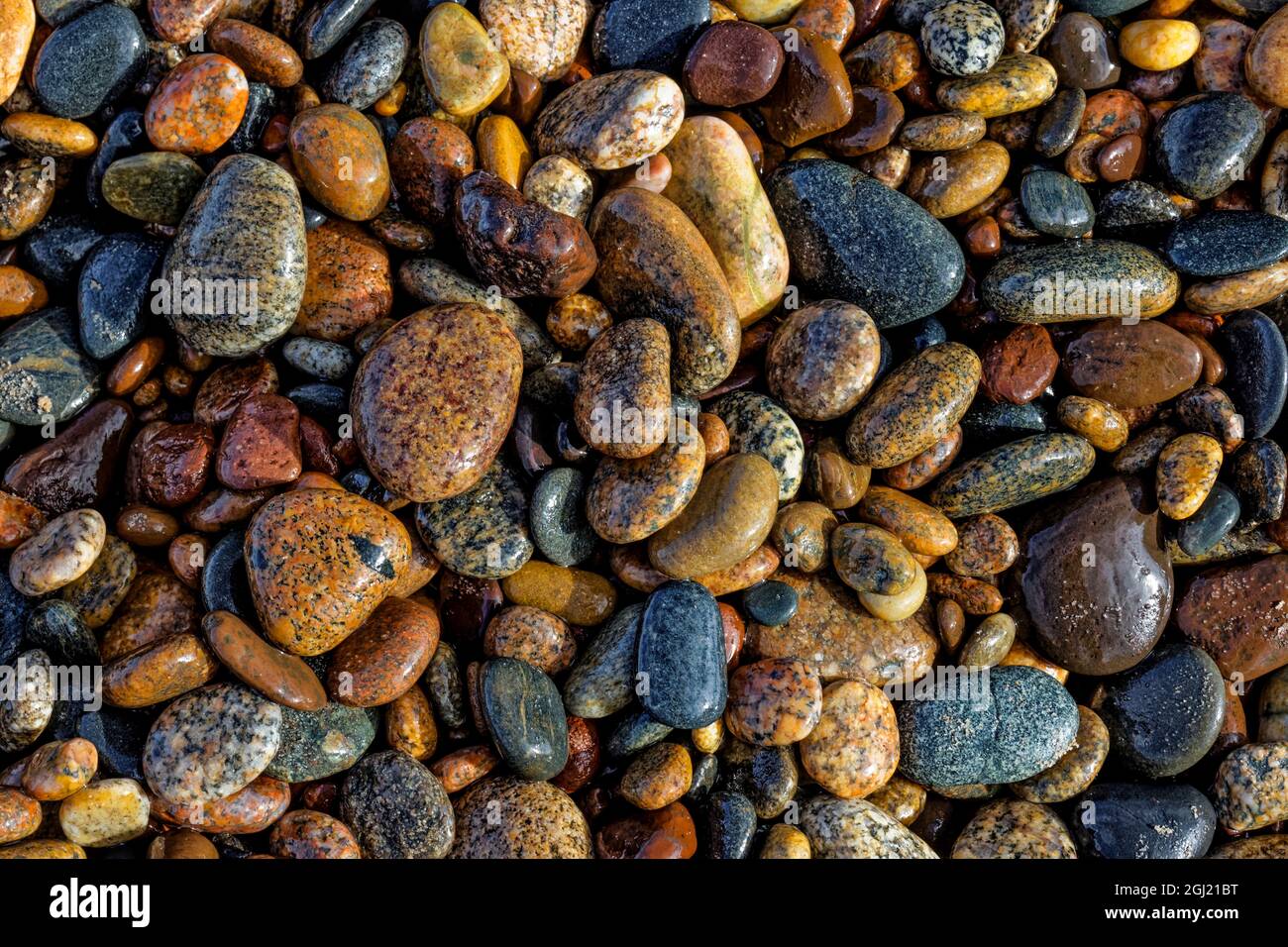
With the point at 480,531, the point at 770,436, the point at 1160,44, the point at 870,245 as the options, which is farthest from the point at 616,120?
the point at 1160,44

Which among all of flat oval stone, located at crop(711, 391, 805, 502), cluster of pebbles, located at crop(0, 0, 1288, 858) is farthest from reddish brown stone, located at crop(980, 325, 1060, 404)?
flat oval stone, located at crop(711, 391, 805, 502)

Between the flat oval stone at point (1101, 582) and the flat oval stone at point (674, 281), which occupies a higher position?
the flat oval stone at point (674, 281)

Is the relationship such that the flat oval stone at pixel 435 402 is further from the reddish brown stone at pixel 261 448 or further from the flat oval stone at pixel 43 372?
the flat oval stone at pixel 43 372

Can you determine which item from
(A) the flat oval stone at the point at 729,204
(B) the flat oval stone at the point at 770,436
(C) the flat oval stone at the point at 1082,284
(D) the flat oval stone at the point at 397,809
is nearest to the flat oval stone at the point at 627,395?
(B) the flat oval stone at the point at 770,436

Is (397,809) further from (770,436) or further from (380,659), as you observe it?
(770,436)

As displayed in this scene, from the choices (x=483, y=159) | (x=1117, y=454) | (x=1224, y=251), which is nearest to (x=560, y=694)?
(x=483, y=159)
